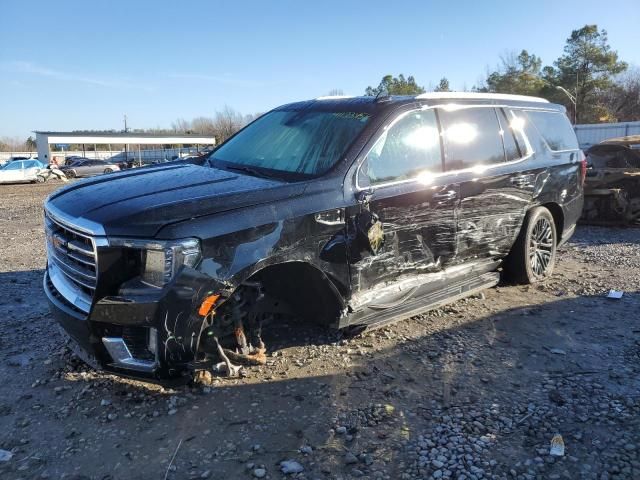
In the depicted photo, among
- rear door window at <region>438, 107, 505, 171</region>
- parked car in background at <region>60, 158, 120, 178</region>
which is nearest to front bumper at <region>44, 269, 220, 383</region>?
rear door window at <region>438, 107, 505, 171</region>

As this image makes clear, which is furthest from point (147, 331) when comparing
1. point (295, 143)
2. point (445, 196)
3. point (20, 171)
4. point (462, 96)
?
point (20, 171)

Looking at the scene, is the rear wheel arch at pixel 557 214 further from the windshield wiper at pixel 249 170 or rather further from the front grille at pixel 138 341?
the front grille at pixel 138 341

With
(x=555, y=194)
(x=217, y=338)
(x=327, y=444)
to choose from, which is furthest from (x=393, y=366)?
(x=555, y=194)

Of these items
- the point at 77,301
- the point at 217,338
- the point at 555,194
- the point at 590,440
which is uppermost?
the point at 555,194

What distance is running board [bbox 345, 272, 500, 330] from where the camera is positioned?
3994mm

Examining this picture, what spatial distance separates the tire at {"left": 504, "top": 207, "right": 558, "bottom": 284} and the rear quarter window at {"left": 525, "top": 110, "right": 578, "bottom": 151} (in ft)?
2.68

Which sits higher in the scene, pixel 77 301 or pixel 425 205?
pixel 425 205

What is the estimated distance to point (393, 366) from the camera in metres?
3.79

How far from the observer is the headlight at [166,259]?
285cm

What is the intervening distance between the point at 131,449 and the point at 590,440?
259 centimetres

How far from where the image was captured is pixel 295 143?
4.19 m

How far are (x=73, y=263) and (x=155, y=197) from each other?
673 millimetres

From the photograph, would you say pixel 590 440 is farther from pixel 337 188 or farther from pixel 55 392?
pixel 55 392

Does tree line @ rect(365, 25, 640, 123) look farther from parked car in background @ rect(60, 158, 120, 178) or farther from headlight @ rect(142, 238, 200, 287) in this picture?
headlight @ rect(142, 238, 200, 287)
